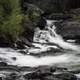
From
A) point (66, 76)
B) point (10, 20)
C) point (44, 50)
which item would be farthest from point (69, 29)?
point (66, 76)

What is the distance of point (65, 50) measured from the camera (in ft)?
109

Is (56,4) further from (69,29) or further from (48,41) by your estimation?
(48,41)

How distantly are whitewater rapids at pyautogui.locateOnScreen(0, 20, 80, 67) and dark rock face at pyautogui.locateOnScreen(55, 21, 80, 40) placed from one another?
689 mm

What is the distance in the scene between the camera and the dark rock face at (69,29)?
38625 mm

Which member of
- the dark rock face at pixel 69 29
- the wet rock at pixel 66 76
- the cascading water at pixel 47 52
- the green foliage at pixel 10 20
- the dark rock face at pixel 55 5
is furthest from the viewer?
the dark rock face at pixel 55 5

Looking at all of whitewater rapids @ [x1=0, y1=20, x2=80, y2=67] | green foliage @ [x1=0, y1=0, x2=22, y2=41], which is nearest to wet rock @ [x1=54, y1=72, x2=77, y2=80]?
whitewater rapids @ [x1=0, y1=20, x2=80, y2=67]

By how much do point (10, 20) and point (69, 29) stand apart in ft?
27.4

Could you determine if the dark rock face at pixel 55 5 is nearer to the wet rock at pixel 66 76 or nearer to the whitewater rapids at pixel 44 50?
the whitewater rapids at pixel 44 50

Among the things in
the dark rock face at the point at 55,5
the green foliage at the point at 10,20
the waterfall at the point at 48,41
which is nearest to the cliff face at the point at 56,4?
the dark rock face at the point at 55,5

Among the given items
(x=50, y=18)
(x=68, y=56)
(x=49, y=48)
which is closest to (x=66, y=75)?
(x=68, y=56)

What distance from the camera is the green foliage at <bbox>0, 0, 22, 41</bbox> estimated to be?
3344cm

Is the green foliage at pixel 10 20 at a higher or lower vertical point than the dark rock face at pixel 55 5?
lower

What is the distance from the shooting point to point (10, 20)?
34.0 metres

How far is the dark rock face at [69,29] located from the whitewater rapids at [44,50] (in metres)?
0.69
